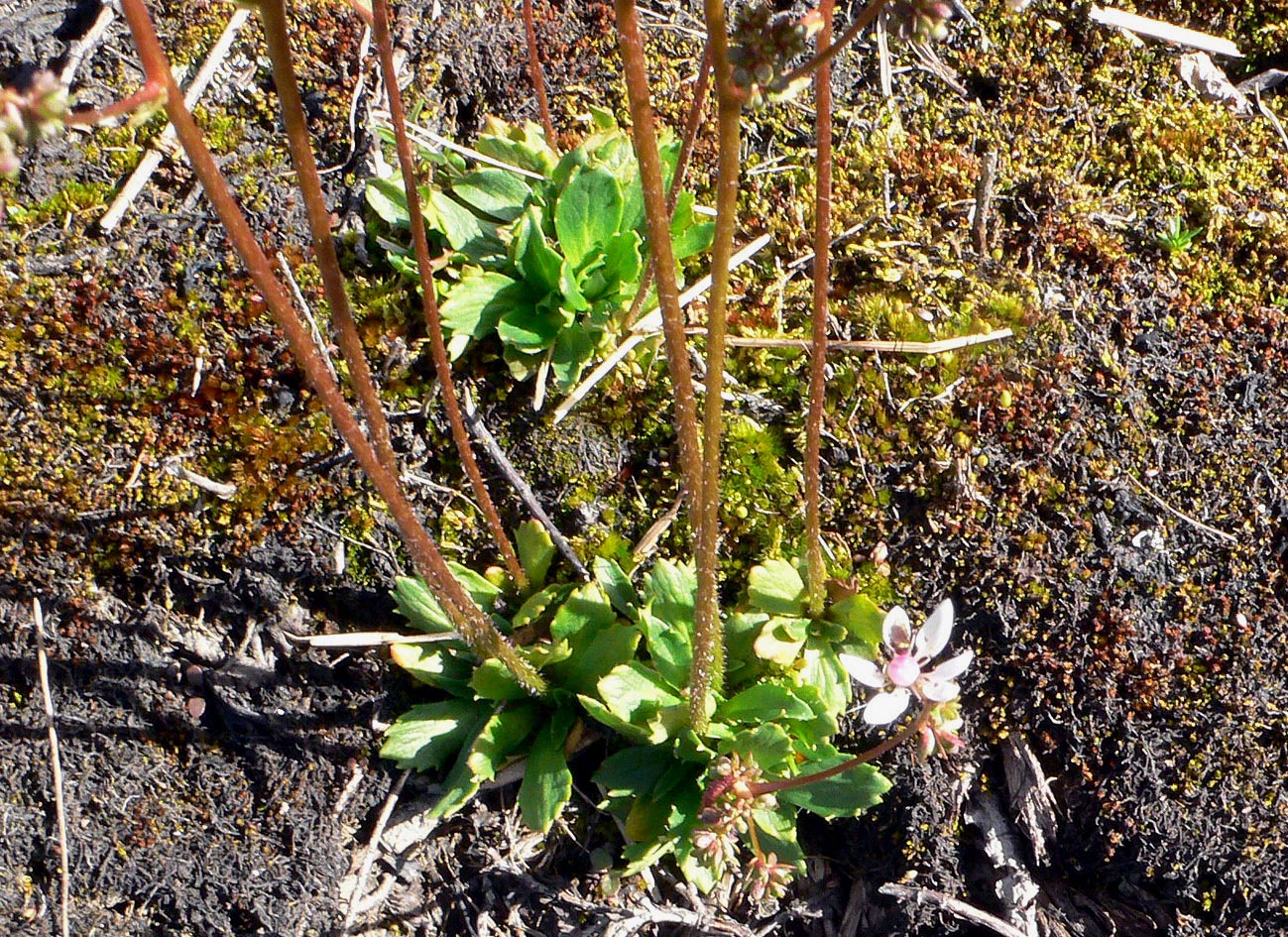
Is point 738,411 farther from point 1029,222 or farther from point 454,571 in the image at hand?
point 1029,222

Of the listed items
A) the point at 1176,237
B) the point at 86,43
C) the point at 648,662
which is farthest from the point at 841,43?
the point at 86,43

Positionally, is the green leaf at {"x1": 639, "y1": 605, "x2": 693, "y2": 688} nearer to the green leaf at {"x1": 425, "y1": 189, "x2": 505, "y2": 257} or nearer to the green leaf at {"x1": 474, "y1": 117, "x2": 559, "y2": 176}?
the green leaf at {"x1": 425, "y1": 189, "x2": 505, "y2": 257}

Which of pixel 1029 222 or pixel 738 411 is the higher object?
pixel 1029 222

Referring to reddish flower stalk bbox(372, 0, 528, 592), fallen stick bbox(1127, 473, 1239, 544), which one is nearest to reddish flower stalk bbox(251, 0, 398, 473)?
reddish flower stalk bbox(372, 0, 528, 592)

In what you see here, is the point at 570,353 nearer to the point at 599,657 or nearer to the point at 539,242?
the point at 539,242

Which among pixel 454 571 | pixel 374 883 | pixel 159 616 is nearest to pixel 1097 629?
pixel 454 571

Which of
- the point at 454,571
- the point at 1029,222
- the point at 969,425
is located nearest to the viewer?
the point at 454,571
